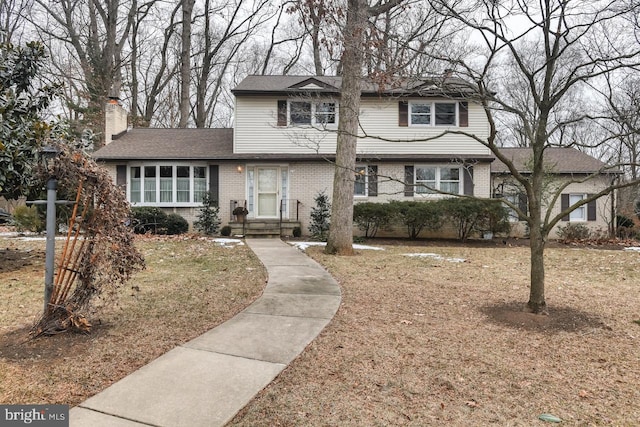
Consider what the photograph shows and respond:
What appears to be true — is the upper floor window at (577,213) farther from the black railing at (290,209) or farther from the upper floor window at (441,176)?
the black railing at (290,209)

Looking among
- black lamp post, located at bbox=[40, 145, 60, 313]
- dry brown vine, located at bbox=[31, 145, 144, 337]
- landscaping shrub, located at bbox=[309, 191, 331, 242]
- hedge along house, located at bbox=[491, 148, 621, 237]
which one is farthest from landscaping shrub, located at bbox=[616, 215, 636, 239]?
black lamp post, located at bbox=[40, 145, 60, 313]

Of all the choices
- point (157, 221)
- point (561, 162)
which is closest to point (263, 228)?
point (157, 221)

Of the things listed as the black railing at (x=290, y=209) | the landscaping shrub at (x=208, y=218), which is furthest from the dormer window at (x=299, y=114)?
the landscaping shrub at (x=208, y=218)

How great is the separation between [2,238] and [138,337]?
10827 mm

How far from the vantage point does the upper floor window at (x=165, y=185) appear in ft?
48.9

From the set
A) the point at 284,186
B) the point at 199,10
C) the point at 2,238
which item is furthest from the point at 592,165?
the point at 199,10

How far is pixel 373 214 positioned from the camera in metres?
13.4

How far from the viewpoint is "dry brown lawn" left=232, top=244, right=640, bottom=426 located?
266 centimetres

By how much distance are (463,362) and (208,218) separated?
12.0m

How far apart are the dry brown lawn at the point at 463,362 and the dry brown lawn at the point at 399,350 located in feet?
0.05

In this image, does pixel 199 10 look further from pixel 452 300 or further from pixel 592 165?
pixel 452 300

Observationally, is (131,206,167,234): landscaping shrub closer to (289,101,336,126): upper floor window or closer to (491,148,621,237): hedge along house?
(289,101,336,126): upper floor window

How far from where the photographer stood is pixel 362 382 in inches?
121

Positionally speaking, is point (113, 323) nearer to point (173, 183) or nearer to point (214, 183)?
point (214, 183)
